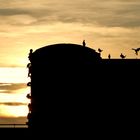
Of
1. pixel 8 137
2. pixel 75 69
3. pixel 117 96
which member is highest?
pixel 75 69

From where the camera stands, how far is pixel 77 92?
4441 cm

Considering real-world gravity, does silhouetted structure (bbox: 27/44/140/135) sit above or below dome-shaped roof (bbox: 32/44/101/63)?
below

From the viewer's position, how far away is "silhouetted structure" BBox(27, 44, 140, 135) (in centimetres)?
4391

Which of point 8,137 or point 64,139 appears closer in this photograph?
point 64,139

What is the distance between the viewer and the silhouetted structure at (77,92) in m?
43.9

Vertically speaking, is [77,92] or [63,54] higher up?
[63,54]

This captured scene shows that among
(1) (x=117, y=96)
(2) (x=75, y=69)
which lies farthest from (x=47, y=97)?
(1) (x=117, y=96)

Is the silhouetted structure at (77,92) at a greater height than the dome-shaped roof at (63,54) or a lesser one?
lesser

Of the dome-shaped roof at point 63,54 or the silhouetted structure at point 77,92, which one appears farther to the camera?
the dome-shaped roof at point 63,54

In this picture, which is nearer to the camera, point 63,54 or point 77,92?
point 77,92

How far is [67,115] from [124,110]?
18.5ft

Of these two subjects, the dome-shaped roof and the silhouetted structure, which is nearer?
the silhouetted structure

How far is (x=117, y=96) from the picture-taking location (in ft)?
147

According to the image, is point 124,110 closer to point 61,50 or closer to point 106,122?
point 106,122
